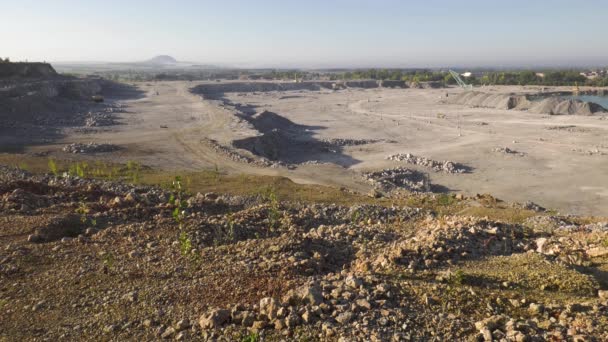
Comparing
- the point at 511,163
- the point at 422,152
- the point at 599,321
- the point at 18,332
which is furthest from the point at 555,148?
the point at 18,332

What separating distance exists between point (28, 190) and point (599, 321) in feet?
57.1

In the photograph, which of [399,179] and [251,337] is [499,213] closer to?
[399,179]

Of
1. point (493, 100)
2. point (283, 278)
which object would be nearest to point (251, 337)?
point (283, 278)

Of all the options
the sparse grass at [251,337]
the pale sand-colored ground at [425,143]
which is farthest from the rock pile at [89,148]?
the sparse grass at [251,337]

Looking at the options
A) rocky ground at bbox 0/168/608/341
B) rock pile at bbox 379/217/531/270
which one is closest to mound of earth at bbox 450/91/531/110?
rocky ground at bbox 0/168/608/341

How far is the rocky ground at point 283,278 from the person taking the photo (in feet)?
21.9

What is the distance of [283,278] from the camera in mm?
8289

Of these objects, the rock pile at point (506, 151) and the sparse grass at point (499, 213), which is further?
the rock pile at point (506, 151)

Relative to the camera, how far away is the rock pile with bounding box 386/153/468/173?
109 ft

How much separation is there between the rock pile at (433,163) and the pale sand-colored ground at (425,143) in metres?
0.95

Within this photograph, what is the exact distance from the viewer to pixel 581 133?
47.2m

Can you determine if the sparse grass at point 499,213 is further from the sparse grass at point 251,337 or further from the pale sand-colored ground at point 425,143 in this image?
the sparse grass at point 251,337

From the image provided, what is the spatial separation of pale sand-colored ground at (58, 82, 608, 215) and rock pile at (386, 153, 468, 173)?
3.13 ft

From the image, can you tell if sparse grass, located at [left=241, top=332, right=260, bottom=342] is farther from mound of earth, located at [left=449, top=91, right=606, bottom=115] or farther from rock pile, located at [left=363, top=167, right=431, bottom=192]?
mound of earth, located at [left=449, top=91, right=606, bottom=115]
